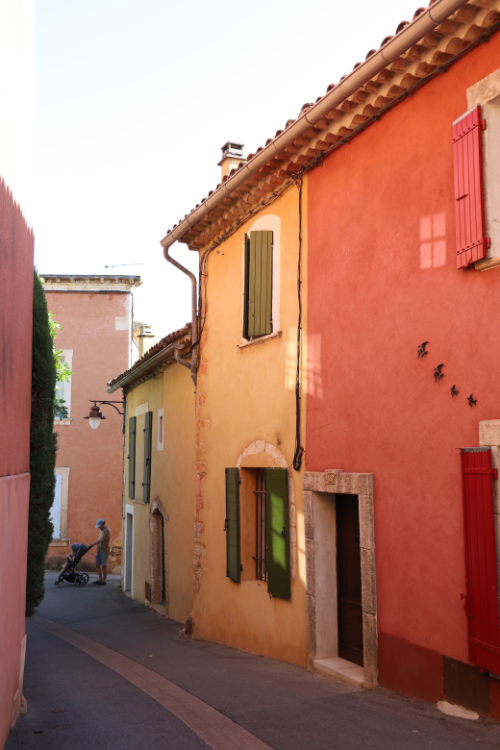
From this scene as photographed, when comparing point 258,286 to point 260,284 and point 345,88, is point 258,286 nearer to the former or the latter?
point 260,284

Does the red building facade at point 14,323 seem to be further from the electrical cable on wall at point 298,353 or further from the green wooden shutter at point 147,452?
the green wooden shutter at point 147,452

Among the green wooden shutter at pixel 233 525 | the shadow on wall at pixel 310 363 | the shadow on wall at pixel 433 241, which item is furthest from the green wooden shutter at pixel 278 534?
the shadow on wall at pixel 433 241

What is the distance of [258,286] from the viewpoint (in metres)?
8.97

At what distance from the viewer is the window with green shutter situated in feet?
28.6

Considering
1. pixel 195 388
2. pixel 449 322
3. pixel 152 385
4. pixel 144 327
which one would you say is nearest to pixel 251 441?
pixel 195 388

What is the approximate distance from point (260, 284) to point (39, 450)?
3430mm

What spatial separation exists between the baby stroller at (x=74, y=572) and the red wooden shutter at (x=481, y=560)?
566 inches

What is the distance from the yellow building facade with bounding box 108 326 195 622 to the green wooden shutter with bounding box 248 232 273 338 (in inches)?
87.8

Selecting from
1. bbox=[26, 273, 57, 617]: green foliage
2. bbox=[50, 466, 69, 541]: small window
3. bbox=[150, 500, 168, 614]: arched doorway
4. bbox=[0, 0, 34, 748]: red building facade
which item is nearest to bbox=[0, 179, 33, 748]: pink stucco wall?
bbox=[0, 0, 34, 748]: red building facade

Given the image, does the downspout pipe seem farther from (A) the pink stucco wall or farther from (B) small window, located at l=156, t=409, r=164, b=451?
(B) small window, located at l=156, t=409, r=164, b=451

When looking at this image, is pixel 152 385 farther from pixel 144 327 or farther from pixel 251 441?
pixel 144 327

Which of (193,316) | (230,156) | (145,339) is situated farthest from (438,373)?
(145,339)

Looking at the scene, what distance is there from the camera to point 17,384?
6363mm

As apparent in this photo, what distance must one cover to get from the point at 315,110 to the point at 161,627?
344 inches
